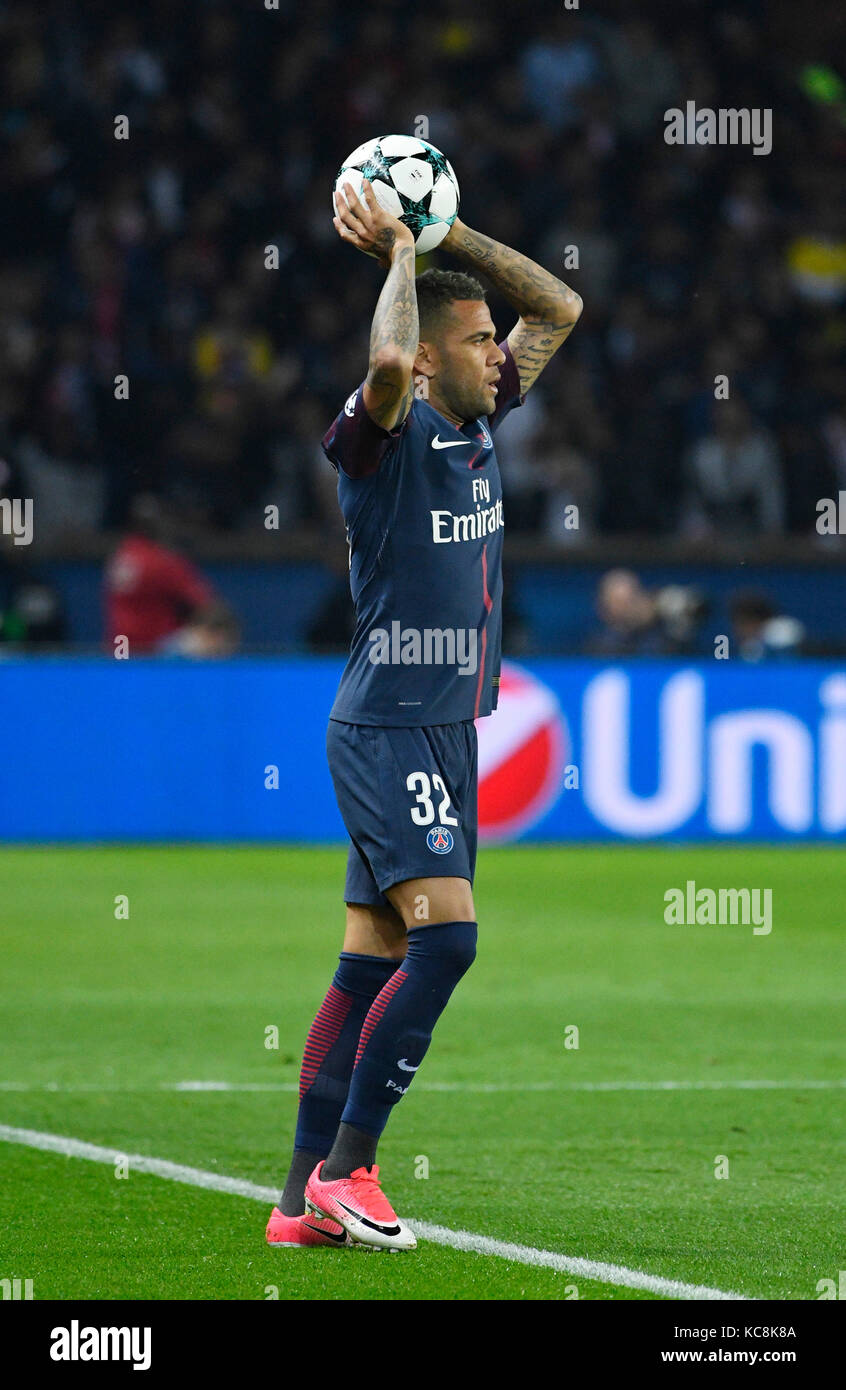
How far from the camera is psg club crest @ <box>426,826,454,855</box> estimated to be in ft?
16.0

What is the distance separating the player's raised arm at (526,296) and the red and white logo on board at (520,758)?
8.23 m

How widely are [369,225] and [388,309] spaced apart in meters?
0.33

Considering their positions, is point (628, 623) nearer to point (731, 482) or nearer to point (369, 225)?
point (731, 482)

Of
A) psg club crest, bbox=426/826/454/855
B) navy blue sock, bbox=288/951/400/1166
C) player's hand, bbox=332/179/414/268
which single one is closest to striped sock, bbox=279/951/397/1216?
navy blue sock, bbox=288/951/400/1166

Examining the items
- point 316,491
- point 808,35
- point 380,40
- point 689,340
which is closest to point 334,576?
point 316,491

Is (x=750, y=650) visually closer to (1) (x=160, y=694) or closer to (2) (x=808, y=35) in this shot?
(1) (x=160, y=694)

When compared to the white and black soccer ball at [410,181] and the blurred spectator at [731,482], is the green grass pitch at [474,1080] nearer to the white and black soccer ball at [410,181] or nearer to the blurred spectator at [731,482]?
the white and black soccer ball at [410,181]

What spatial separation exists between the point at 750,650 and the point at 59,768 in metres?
4.84

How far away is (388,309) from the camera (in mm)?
4770

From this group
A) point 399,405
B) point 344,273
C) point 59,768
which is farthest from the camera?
point 344,273

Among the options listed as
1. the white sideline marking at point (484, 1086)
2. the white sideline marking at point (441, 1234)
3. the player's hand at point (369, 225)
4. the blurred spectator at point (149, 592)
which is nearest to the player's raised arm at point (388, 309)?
the player's hand at point (369, 225)

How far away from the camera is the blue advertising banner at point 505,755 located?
45.7 feet

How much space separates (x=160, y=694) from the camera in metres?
14.0

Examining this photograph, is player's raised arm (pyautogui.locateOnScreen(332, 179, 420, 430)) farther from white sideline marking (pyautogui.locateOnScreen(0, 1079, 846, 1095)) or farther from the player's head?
white sideline marking (pyautogui.locateOnScreen(0, 1079, 846, 1095))
